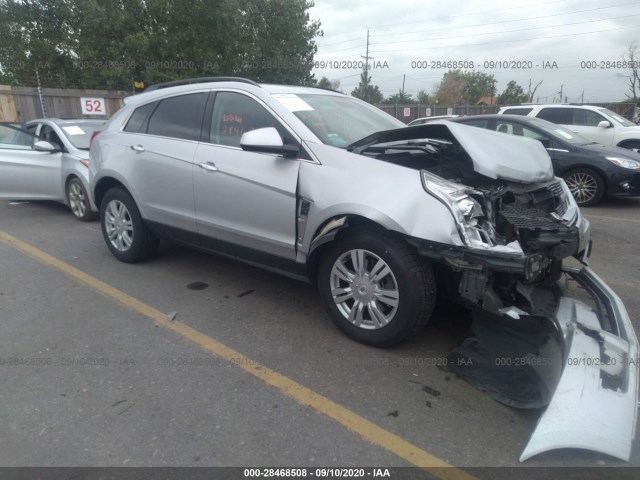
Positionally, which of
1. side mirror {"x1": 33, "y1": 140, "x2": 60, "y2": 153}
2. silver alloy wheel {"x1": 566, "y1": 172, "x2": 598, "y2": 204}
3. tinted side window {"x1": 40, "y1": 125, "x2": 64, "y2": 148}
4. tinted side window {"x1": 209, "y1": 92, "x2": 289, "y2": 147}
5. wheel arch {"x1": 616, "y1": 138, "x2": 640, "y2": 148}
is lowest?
silver alloy wheel {"x1": 566, "y1": 172, "x2": 598, "y2": 204}

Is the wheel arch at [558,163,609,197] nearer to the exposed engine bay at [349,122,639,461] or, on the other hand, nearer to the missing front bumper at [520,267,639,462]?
the exposed engine bay at [349,122,639,461]

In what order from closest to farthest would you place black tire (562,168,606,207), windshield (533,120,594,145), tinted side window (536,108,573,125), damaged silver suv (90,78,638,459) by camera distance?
damaged silver suv (90,78,638,459) → black tire (562,168,606,207) → windshield (533,120,594,145) → tinted side window (536,108,573,125)

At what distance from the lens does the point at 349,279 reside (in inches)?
124

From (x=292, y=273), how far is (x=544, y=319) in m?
1.77

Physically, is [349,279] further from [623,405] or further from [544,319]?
[623,405]

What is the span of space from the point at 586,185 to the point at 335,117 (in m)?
6.12

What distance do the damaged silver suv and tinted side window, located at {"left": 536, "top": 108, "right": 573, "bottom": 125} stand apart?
8.47 m

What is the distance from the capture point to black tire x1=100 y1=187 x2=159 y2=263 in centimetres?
465

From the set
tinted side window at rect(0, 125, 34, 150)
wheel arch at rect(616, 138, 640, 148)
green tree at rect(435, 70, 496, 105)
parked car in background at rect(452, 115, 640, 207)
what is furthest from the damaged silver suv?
green tree at rect(435, 70, 496, 105)

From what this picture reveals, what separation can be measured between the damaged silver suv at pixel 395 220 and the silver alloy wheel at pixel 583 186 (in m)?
4.91

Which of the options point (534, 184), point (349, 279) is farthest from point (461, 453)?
point (534, 184)

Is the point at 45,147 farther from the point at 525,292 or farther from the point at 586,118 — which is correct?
the point at 586,118

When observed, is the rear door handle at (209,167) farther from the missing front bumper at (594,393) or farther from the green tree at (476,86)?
the green tree at (476,86)

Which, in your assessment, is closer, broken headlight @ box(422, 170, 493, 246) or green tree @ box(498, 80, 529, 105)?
broken headlight @ box(422, 170, 493, 246)
